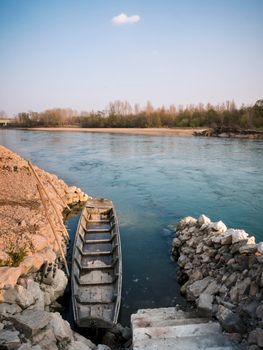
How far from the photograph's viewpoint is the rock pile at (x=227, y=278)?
238 inches

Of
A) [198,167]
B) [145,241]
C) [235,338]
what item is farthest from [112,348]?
[198,167]

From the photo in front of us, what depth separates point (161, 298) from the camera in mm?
8656

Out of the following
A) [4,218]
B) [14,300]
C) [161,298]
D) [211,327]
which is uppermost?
[4,218]

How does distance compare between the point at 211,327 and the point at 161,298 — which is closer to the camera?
the point at 211,327

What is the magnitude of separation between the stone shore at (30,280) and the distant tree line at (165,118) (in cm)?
5384

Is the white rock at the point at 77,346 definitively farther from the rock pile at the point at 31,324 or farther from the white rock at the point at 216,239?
the white rock at the point at 216,239

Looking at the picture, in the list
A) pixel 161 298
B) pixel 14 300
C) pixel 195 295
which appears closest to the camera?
pixel 14 300

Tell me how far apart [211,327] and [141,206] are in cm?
1051

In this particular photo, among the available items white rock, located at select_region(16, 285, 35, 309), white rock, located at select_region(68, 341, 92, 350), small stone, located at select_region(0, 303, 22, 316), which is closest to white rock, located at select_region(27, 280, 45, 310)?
white rock, located at select_region(16, 285, 35, 309)

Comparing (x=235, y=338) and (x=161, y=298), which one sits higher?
(x=235, y=338)

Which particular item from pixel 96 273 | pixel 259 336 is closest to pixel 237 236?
pixel 259 336

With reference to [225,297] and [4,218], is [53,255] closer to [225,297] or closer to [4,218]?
[4,218]

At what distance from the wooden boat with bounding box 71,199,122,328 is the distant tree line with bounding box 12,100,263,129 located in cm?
5261

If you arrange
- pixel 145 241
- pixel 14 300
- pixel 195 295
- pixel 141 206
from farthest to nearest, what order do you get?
pixel 141 206 < pixel 145 241 < pixel 195 295 < pixel 14 300
